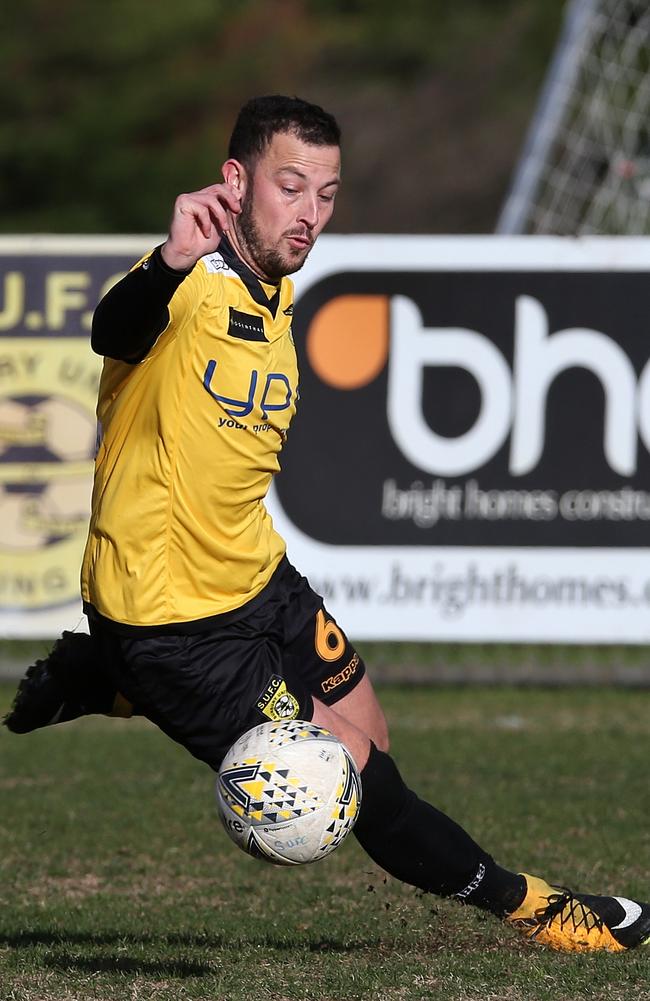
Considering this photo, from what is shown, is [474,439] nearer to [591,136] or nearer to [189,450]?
[189,450]

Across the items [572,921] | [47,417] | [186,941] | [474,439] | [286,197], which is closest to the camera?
[286,197]

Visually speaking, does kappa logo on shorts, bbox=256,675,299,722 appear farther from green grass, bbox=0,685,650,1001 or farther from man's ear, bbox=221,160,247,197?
man's ear, bbox=221,160,247,197

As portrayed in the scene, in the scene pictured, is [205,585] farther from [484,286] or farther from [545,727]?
[484,286]

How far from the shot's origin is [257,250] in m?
4.45

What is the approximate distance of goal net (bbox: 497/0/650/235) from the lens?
13797mm

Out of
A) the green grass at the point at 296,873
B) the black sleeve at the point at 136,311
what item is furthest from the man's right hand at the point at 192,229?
the green grass at the point at 296,873

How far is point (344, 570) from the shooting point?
31.9ft

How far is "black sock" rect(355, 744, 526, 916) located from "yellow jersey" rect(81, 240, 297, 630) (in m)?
0.69

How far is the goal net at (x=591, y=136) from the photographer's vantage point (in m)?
13.8

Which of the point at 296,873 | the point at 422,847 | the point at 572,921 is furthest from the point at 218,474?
the point at 296,873

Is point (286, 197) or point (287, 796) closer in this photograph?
Result: point (287, 796)

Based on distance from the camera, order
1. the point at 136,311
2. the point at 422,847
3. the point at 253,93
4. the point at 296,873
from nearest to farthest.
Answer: the point at 136,311, the point at 422,847, the point at 296,873, the point at 253,93

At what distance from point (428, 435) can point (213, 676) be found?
5.43m

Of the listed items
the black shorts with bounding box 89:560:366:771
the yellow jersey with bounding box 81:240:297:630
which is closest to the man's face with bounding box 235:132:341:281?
the yellow jersey with bounding box 81:240:297:630
